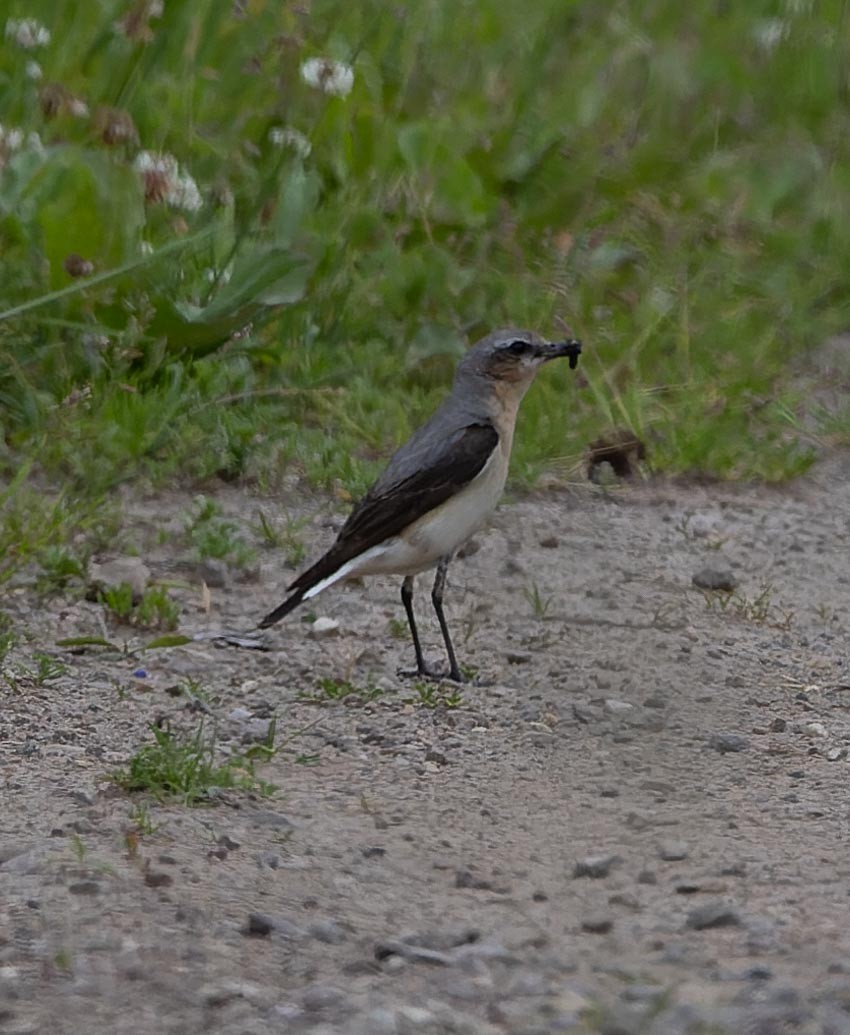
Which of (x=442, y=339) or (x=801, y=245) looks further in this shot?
(x=801, y=245)

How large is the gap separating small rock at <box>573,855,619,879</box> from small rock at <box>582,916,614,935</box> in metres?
0.26

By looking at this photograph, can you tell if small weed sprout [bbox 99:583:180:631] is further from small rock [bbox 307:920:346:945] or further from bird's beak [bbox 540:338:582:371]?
small rock [bbox 307:920:346:945]

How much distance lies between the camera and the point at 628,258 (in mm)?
8789

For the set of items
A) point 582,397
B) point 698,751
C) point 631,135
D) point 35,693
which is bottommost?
point 698,751

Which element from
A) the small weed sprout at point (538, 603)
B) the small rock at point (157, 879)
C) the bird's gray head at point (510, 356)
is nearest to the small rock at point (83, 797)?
the small rock at point (157, 879)

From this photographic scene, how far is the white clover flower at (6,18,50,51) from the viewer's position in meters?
8.51

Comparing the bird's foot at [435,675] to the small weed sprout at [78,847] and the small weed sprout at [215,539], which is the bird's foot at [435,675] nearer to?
the small weed sprout at [215,539]

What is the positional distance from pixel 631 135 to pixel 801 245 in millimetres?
1032

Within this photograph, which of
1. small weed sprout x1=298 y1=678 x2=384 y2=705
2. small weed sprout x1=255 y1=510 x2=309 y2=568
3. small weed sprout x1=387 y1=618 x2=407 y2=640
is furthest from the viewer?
small weed sprout x1=255 y1=510 x2=309 y2=568

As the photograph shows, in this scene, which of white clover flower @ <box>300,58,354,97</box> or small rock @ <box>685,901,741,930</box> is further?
white clover flower @ <box>300,58,354,97</box>

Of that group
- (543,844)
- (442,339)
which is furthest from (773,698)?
(442,339)

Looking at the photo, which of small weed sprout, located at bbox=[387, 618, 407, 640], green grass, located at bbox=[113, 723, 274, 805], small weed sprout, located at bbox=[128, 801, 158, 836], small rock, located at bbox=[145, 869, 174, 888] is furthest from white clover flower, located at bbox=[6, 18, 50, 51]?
small rock, located at bbox=[145, 869, 174, 888]

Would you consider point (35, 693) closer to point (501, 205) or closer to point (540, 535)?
point (540, 535)

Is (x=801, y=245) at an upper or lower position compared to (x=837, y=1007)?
upper
